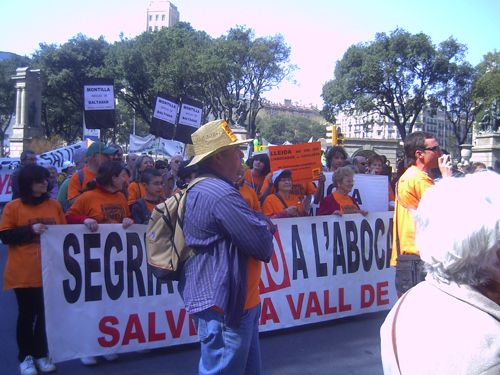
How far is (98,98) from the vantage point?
957 centimetres

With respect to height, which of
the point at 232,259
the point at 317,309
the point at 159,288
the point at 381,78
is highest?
the point at 381,78

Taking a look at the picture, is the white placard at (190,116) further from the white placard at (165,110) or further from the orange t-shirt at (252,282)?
the orange t-shirt at (252,282)

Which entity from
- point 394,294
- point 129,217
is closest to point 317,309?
point 394,294

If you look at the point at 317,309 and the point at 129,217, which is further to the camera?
the point at 317,309

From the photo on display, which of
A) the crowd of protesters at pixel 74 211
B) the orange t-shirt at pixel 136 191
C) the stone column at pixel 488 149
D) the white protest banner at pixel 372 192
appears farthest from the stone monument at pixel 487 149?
the crowd of protesters at pixel 74 211

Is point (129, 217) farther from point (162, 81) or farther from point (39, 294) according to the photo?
point (162, 81)

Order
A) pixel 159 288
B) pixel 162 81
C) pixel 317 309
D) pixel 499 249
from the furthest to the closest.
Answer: pixel 162 81 < pixel 317 309 < pixel 159 288 < pixel 499 249

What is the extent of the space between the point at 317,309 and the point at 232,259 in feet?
10.7

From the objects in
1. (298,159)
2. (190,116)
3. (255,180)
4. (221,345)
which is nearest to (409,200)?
(221,345)

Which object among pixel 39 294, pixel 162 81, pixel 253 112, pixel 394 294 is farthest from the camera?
pixel 253 112

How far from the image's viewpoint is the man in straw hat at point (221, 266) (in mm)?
2648

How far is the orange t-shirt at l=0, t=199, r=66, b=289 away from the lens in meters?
4.29

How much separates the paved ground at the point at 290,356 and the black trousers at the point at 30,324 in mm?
242

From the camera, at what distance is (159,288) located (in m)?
4.91
